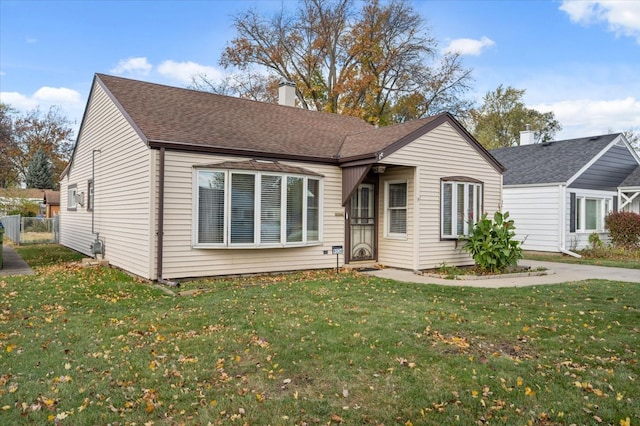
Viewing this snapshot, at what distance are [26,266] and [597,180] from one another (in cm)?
1913

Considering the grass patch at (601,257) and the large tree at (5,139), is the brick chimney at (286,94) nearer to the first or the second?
the grass patch at (601,257)

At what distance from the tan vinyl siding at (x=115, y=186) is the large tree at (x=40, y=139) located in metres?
31.7

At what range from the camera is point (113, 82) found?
11156 mm

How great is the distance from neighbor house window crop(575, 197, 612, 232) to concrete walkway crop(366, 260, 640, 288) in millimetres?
4905

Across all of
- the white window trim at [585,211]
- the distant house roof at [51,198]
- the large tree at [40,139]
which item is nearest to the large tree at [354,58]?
the white window trim at [585,211]

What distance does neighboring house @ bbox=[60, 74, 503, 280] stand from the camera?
8867mm

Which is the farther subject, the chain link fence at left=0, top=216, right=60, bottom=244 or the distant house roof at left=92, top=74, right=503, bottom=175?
the chain link fence at left=0, top=216, right=60, bottom=244

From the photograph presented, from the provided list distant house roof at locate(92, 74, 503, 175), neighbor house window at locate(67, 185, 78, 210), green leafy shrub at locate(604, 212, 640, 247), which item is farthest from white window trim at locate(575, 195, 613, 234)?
neighbor house window at locate(67, 185, 78, 210)

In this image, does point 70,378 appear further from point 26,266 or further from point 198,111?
point 26,266

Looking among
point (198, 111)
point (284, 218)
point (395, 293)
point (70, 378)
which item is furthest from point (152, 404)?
point (198, 111)

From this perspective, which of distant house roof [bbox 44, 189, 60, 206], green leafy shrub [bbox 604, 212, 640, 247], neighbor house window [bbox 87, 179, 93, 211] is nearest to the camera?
neighbor house window [bbox 87, 179, 93, 211]

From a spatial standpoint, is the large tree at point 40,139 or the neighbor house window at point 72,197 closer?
the neighbor house window at point 72,197

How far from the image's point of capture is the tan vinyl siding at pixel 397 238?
10.7 metres

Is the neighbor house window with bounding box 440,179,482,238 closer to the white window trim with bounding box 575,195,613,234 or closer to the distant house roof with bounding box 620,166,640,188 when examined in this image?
the white window trim with bounding box 575,195,613,234
